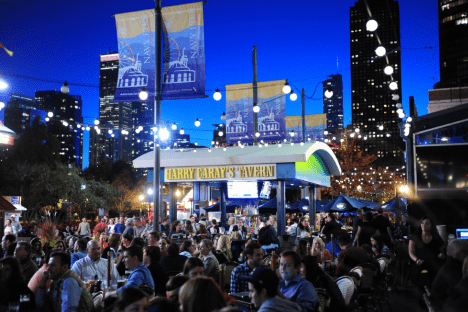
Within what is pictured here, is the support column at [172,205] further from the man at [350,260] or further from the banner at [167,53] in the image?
the man at [350,260]

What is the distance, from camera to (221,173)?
1964 centimetres

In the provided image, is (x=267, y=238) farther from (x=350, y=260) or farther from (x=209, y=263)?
(x=209, y=263)

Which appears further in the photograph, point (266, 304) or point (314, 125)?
point (314, 125)

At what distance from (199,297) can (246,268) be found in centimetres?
391

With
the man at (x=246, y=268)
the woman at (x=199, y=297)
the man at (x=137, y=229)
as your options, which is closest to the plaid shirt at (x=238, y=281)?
the man at (x=246, y=268)

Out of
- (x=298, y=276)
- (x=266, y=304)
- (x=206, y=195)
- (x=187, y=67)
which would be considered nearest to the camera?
(x=266, y=304)

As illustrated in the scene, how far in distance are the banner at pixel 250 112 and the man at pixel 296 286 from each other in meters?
13.5

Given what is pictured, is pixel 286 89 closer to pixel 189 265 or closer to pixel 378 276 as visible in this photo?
pixel 378 276

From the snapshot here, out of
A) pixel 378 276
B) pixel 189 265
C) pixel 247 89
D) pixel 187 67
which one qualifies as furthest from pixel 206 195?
pixel 189 265

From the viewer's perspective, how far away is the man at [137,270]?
5881 millimetres

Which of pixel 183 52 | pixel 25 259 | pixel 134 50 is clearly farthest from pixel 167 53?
pixel 25 259

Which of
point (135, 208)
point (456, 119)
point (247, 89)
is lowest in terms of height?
point (135, 208)

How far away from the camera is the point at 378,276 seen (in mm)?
9188

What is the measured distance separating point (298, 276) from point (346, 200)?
650 inches
